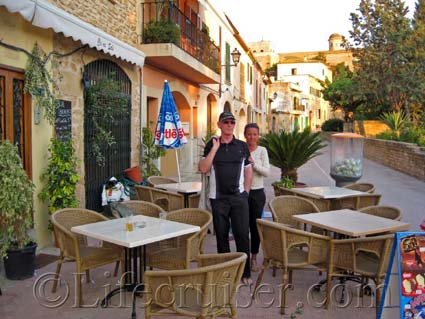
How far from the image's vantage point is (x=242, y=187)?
Answer: 4.84m

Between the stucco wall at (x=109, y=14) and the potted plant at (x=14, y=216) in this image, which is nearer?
the potted plant at (x=14, y=216)

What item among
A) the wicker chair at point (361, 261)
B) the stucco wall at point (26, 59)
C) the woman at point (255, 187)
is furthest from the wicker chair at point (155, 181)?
the wicker chair at point (361, 261)

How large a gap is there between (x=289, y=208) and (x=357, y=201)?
1499 mm

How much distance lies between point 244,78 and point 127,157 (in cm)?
1879

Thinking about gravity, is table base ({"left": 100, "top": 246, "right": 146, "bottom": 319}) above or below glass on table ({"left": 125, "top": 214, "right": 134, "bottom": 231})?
below

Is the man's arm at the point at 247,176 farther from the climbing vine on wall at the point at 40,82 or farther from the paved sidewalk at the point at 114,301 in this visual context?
the climbing vine on wall at the point at 40,82

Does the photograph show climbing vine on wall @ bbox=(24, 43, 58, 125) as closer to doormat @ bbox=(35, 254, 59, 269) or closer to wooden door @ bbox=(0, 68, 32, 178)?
wooden door @ bbox=(0, 68, 32, 178)

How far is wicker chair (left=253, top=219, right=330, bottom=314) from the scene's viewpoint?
430 centimetres

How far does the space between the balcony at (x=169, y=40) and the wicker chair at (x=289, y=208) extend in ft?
20.2

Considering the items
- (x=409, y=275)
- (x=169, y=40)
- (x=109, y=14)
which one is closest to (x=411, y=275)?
(x=409, y=275)

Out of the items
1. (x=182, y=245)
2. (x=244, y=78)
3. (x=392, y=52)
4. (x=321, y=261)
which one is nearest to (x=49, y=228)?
(x=182, y=245)

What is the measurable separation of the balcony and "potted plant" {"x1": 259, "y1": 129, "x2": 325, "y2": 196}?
3.52 metres

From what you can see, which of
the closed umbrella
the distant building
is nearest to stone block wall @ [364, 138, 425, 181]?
the closed umbrella

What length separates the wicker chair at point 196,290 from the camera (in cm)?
313
